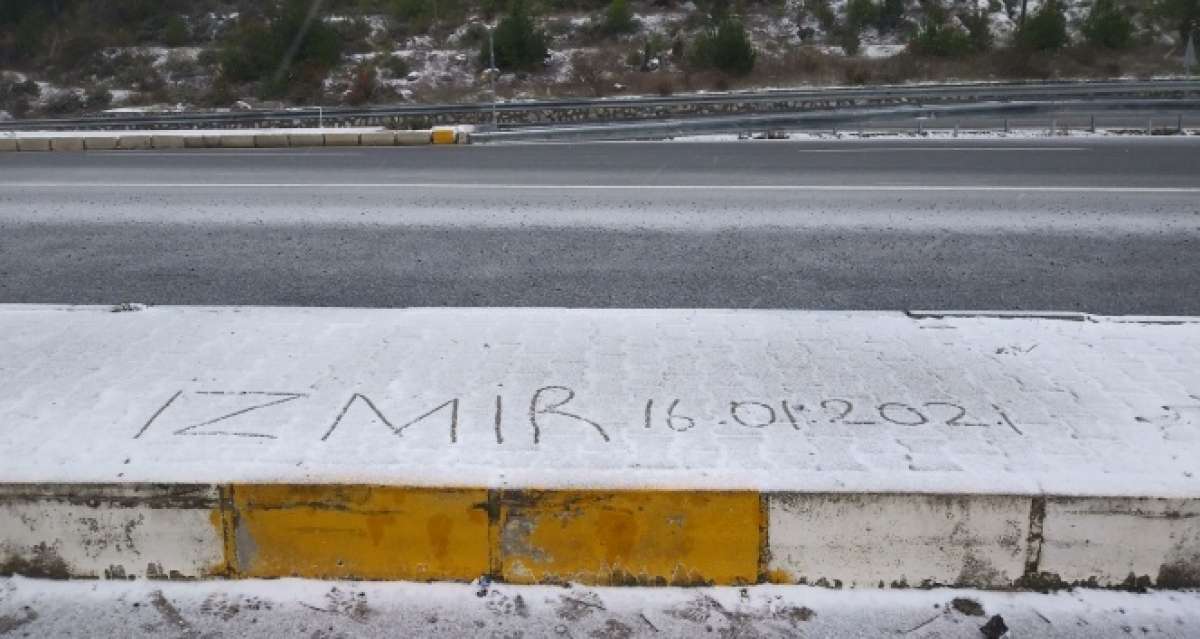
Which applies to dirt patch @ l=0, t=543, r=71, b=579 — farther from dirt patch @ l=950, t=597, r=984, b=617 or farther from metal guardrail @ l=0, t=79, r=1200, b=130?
metal guardrail @ l=0, t=79, r=1200, b=130

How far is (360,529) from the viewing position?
9.79 ft

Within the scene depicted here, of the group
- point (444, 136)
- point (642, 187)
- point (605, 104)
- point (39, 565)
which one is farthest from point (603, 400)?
point (605, 104)

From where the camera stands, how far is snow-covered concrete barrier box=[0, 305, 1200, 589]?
2.94 metres

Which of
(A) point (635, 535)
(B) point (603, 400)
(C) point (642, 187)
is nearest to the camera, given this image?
(A) point (635, 535)

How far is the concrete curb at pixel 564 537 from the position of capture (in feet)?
9.59

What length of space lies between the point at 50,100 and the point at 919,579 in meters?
35.3

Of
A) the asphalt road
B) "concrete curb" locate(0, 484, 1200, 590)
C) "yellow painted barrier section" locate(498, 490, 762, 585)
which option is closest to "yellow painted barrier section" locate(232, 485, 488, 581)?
"concrete curb" locate(0, 484, 1200, 590)

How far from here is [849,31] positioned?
33875 mm

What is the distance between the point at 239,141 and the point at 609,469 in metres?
14.4

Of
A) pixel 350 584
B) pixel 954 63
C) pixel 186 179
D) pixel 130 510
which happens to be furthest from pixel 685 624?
pixel 954 63

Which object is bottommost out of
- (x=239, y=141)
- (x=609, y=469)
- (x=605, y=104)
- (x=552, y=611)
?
(x=552, y=611)

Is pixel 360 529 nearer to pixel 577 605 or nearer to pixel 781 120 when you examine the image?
pixel 577 605

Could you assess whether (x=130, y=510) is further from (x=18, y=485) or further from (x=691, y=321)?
(x=691, y=321)

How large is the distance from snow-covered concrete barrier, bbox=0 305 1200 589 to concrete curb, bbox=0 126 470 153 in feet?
39.1
